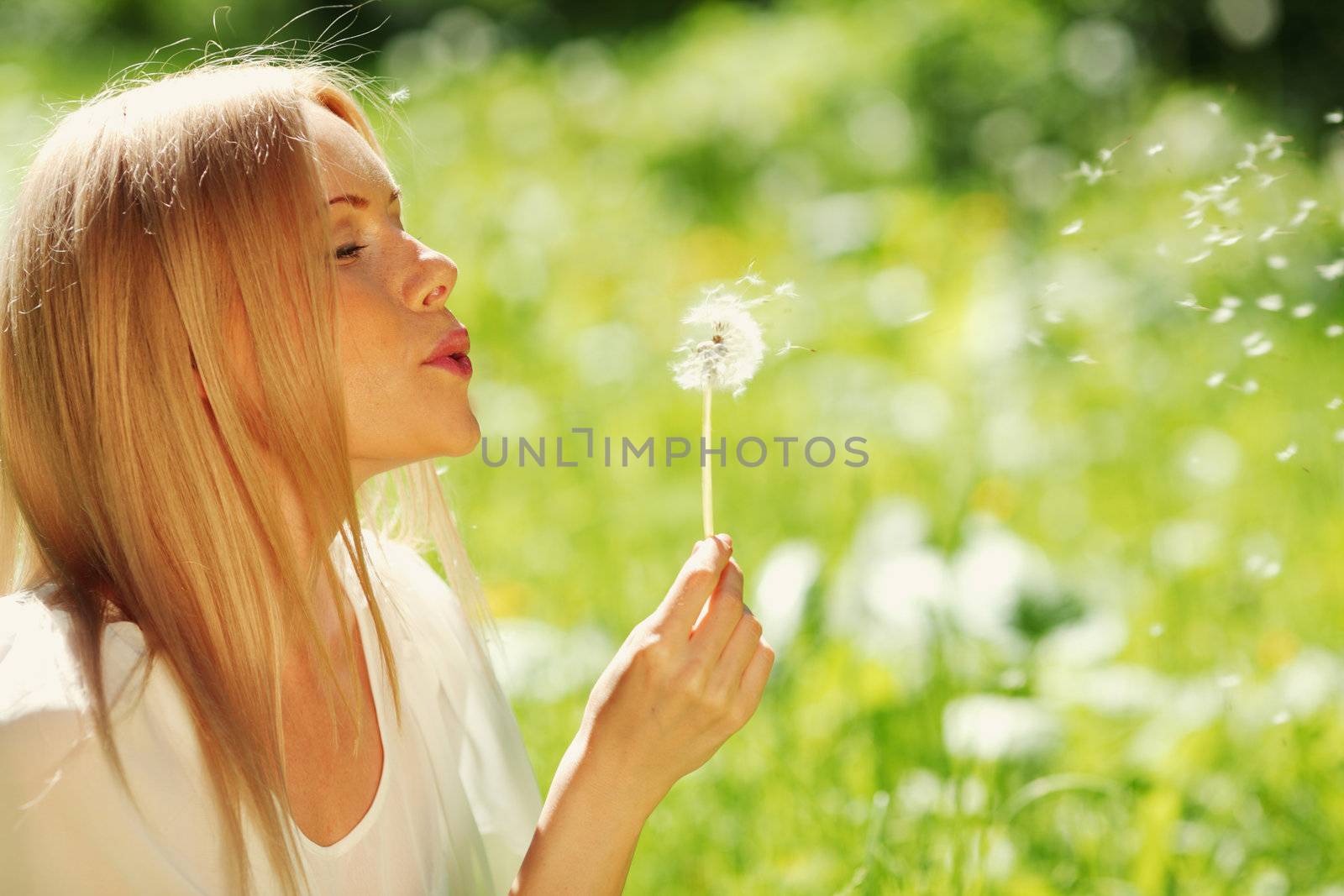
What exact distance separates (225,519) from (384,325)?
0.17m

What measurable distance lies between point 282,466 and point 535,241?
2.64 metres

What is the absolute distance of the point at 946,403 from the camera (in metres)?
2.64

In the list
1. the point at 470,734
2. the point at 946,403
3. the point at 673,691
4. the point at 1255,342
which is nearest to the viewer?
the point at 673,691

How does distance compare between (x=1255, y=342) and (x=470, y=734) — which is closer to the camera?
(x=470, y=734)

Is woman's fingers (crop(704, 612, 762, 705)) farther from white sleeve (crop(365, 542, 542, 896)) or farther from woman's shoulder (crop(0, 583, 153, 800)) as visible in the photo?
woman's shoulder (crop(0, 583, 153, 800))

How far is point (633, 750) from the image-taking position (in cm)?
94

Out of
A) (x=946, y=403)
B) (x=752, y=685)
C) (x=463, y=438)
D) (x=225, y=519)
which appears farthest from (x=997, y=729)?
(x=946, y=403)

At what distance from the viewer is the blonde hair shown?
0.88 meters

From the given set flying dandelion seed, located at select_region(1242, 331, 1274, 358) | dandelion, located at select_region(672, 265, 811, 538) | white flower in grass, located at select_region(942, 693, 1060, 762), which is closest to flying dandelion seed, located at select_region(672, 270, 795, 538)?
dandelion, located at select_region(672, 265, 811, 538)

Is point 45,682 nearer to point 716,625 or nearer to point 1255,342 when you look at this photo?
point 716,625

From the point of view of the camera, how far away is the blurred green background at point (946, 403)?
1.44 metres

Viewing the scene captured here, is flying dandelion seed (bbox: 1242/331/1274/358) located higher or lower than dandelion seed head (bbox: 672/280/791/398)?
lower

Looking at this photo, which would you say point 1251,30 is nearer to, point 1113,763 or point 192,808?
point 1113,763

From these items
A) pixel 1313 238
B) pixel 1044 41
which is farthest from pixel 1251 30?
pixel 1313 238
